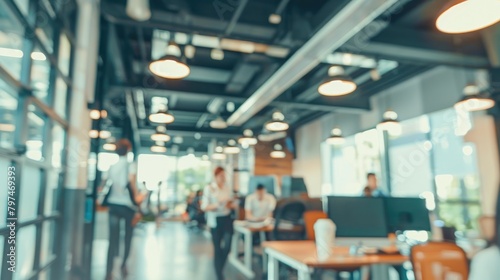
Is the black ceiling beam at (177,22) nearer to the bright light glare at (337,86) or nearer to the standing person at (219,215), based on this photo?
the bright light glare at (337,86)

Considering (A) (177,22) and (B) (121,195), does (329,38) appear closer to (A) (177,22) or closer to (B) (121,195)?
(A) (177,22)

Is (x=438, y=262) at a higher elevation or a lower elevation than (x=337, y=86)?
lower

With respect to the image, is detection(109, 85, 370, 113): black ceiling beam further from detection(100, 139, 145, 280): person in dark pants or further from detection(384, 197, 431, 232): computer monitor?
detection(384, 197, 431, 232): computer monitor

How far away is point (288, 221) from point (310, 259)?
80.5 inches

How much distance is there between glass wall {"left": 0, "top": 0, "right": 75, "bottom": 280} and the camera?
6.77 ft

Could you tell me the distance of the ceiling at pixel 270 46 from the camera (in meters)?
4.04

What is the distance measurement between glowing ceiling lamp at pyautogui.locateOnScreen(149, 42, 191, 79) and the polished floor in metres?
2.77

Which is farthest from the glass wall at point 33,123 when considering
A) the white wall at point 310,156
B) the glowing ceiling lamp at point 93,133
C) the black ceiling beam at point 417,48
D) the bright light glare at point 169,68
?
the white wall at point 310,156

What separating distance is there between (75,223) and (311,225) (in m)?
2.60

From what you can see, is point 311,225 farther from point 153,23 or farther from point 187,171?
point 187,171

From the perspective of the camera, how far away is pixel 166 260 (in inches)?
Result: 235

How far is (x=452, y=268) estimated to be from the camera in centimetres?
192

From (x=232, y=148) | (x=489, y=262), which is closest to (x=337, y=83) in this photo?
(x=489, y=262)

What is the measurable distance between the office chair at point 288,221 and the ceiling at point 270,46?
193cm
